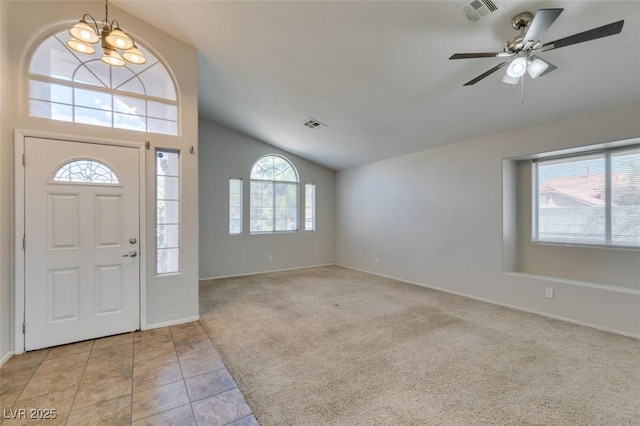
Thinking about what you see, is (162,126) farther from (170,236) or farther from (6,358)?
(6,358)

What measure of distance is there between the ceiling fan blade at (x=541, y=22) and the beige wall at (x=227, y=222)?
542cm

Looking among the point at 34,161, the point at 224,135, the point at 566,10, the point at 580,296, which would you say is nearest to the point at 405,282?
the point at 580,296

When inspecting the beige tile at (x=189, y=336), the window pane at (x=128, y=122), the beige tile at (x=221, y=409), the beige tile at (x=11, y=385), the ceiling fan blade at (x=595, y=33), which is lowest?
the beige tile at (x=221, y=409)

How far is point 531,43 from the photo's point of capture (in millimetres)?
2055

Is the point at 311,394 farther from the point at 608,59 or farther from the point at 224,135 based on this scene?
the point at 224,135

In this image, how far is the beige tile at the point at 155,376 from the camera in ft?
7.32

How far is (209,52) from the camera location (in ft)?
12.0

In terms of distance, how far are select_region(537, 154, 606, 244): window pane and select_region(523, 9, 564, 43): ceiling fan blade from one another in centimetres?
274

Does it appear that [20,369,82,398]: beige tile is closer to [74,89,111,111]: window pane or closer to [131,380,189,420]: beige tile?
[131,380,189,420]: beige tile

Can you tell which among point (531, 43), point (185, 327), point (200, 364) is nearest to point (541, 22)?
point (531, 43)

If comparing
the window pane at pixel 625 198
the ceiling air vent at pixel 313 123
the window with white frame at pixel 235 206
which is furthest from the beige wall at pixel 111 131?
the window pane at pixel 625 198

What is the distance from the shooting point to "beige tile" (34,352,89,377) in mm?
2411

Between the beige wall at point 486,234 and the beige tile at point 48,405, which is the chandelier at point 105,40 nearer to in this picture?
the beige tile at point 48,405

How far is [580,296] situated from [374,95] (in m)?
3.64
